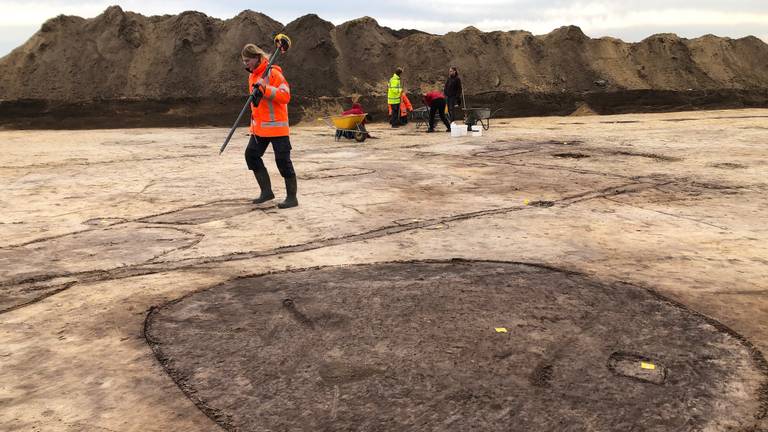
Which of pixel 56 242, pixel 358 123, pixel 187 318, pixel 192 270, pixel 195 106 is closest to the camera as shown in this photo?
pixel 187 318

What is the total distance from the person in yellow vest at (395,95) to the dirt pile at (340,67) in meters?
6.11

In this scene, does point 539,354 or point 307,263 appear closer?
point 539,354

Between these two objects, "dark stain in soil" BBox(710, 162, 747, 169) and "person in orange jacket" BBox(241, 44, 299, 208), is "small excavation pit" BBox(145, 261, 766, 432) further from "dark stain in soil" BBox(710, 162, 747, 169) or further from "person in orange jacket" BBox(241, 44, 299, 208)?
"dark stain in soil" BBox(710, 162, 747, 169)

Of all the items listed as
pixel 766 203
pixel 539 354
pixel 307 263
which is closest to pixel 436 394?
pixel 539 354

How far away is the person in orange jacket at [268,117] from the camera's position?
6.77 m

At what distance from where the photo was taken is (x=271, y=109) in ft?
22.7

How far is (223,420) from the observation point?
265 cm

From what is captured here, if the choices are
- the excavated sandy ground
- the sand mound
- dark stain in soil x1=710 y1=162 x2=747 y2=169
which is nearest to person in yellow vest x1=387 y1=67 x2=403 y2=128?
the excavated sandy ground

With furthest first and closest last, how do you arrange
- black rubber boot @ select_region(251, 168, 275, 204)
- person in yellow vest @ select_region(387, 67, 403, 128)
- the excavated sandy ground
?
person in yellow vest @ select_region(387, 67, 403, 128) < black rubber boot @ select_region(251, 168, 275, 204) < the excavated sandy ground

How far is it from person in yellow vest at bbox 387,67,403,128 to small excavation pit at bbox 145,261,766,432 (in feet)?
Answer: 47.8

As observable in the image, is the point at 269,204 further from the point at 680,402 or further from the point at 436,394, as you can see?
the point at 680,402

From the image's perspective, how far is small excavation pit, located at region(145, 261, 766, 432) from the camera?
2.69m

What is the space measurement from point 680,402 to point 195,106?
81.3 ft

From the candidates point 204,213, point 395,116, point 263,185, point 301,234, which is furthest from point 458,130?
point 301,234
